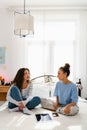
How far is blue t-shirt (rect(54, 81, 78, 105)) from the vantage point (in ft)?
9.58

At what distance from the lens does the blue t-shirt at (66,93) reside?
2.92 metres

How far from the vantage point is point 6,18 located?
4.87 meters

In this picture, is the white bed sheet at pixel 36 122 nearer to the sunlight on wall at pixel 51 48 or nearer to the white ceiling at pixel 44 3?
the sunlight on wall at pixel 51 48

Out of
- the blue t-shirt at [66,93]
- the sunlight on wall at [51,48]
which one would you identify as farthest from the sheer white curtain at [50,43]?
the blue t-shirt at [66,93]

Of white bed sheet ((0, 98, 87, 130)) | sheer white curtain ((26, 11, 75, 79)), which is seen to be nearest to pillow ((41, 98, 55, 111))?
white bed sheet ((0, 98, 87, 130))

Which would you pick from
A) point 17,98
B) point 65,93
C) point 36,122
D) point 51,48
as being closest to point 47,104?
point 65,93

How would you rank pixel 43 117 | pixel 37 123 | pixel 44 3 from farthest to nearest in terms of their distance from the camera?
1. pixel 44 3
2. pixel 43 117
3. pixel 37 123

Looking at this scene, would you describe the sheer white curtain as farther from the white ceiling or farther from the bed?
the bed

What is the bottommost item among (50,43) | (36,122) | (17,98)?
(36,122)

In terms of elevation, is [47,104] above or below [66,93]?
below

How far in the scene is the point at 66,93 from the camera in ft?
9.91

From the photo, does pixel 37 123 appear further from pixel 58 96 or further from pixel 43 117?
pixel 58 96

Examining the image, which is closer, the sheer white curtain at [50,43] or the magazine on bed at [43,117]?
the magazine on bed at [43,117]

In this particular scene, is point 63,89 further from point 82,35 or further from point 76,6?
point 76,6
